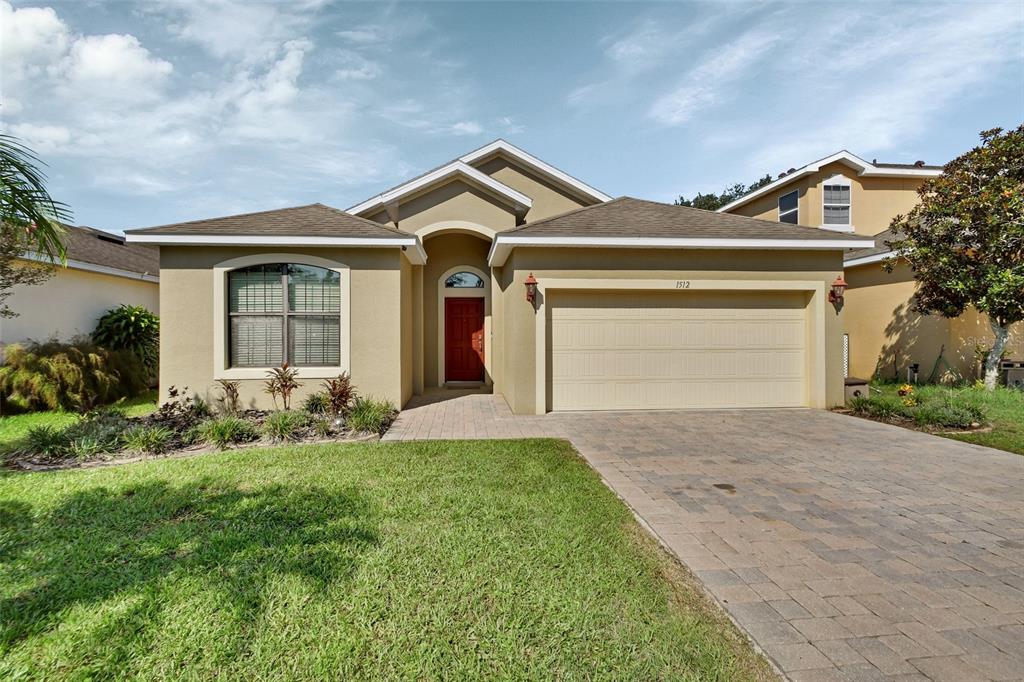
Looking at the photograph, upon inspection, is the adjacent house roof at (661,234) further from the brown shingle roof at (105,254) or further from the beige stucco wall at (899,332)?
the brown shingle roof at (105,254)

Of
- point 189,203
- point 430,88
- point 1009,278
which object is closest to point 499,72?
point 430,88

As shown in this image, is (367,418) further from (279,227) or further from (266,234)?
(279,227)

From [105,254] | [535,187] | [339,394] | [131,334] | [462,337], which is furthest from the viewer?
[105,254]

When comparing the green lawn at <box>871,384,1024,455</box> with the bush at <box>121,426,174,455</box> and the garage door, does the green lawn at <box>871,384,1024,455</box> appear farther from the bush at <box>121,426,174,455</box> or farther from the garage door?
the bush at <box>121,426,174,455</box>

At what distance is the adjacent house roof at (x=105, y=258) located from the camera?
36.4 feet

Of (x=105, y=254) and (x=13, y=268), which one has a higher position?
(x=105, y=254)

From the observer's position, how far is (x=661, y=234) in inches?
334

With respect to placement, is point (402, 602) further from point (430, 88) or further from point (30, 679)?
point (430, 88)

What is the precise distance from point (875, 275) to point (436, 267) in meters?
12.6

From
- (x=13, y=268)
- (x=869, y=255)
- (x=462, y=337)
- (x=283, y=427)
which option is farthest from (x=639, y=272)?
(x=13, y=268)

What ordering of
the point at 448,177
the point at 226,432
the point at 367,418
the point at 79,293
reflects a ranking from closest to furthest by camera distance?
the point at 226,432 < the point at 367,418 < the point at 448,177 < the point at 79,293

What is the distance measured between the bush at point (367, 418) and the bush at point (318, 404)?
0.46 meters

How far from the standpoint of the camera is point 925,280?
415 inches

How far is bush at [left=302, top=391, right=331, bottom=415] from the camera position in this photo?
7.76m
